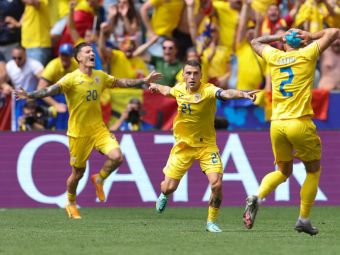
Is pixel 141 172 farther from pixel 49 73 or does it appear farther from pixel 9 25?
pixel 9 25

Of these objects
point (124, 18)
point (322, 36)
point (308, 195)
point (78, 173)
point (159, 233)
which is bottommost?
point (78, 173)

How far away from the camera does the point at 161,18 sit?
64.3ft

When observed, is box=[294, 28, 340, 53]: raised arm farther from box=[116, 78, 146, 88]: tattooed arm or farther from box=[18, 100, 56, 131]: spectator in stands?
box=[18, 100, 56, 131]: spectator in stands

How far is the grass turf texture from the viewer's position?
1020 centimetres

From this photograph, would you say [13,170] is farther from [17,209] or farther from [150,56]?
[150,56]

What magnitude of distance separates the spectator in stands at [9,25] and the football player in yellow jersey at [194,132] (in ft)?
21.9

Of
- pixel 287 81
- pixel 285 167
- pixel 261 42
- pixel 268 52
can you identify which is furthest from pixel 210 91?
pixel 285 167

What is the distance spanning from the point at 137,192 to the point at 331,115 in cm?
368

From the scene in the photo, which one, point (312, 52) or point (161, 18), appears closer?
point (312, 52)

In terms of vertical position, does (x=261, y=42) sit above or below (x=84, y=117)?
above

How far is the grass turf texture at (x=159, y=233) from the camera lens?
33.4ft

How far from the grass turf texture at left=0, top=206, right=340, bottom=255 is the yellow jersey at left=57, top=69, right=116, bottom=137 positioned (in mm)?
1298

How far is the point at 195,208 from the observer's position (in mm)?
16906

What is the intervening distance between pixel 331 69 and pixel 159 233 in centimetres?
761
